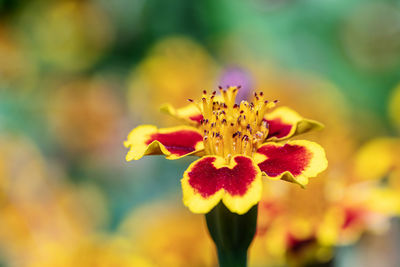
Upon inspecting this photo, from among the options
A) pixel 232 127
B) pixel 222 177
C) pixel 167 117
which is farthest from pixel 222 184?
pixel 167 117

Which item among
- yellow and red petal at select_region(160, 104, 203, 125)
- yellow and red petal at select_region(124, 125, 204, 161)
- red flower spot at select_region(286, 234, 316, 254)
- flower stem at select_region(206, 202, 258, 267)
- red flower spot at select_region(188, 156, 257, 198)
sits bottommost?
flower stem at select_region(206, 202, 258, 267)

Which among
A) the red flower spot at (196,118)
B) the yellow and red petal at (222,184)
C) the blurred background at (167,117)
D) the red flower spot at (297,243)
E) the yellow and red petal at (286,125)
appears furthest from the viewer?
the blurred background at (167,117)

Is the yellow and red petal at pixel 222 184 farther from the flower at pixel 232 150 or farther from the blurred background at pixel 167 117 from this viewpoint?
the blurred background at pixel 167 117

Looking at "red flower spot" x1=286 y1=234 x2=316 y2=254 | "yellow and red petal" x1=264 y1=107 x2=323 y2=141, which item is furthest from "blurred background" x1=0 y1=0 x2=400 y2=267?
"yellow and red petal" x1=264 y1=107 x2=323 y2=141

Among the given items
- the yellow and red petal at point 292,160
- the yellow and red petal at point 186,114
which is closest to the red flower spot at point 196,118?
the yellow and red petal at point 186,114

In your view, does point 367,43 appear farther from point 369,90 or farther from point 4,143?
point 4,143

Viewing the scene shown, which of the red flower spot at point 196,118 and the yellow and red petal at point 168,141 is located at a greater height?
the red flower spot at point 196,118

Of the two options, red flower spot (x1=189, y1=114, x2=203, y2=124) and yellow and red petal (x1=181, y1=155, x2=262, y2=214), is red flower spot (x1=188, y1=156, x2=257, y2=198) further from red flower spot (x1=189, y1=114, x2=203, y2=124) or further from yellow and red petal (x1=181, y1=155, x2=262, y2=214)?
red flower spot (x1=189, y1=114, x2=203, y2=124)

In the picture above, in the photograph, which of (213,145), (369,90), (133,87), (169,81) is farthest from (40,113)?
(213,145)
